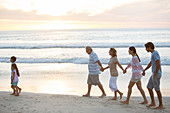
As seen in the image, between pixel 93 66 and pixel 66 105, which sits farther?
pixel 93 66

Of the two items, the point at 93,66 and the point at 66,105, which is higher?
the point at 93,66

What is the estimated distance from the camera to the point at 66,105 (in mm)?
5039

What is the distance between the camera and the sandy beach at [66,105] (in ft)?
15.3

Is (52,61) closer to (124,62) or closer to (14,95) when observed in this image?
(124,62)

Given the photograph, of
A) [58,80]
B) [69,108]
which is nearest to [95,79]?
[69,108]

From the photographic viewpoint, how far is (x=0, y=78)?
30.7ft

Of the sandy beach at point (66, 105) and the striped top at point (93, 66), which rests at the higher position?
the striped top at point (93, 66)

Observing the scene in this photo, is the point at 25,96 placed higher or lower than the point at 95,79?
lower

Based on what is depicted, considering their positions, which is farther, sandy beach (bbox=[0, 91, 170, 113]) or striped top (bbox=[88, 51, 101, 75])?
striped top (bbox=[88, 51, 101, 75])

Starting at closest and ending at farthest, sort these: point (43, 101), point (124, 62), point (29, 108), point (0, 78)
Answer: point (29, 108) → point (43, 101) → point (0, 78) → point (124, 62)

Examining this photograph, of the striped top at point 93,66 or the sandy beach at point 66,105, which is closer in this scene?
the sandy beach at point 66,105

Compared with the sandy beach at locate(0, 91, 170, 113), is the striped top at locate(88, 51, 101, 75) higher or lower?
higher

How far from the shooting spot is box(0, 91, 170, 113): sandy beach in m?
4.65

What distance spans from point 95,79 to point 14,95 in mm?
2582
